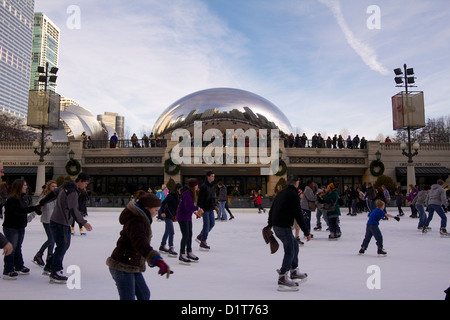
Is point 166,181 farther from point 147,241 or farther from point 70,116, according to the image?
point 147,241

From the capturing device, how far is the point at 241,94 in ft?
145

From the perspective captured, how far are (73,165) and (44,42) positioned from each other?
13659 cm

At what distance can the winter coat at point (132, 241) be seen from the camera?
10.0 ft

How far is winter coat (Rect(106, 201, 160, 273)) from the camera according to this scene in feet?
10.0

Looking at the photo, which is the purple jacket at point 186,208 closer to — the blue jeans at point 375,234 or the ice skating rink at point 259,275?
the ice skating rink at point 259,275

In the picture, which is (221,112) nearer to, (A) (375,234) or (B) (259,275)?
(A) (375,234)

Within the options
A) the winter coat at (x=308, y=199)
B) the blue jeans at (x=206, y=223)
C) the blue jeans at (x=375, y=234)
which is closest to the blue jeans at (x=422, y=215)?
the winter coat at (x=308, y=199)

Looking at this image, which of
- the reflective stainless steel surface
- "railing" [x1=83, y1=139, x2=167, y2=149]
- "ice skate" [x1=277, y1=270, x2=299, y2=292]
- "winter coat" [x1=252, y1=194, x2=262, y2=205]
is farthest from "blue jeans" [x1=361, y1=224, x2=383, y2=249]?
the reflective stainless steel surface

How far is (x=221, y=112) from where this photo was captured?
40.4m

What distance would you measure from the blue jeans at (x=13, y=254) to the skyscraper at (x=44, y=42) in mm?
151097

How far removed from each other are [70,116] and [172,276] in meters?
49.4

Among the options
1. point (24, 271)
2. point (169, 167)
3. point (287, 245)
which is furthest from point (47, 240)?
point (169, 167)
